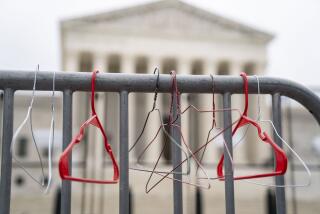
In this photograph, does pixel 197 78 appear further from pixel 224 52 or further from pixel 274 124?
pixel 224 52

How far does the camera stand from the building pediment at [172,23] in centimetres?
2927

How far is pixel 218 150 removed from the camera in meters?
29.8

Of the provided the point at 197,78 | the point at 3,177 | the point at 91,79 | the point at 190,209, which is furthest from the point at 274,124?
the point at 190,209

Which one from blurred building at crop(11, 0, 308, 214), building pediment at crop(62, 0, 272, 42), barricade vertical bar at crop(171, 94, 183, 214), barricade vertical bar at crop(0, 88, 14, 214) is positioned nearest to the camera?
barricade vertical bar at crop(0, 88, 14, 214)

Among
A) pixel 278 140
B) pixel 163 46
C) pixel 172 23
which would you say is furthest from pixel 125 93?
pixel 172 23

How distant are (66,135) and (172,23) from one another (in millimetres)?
29865

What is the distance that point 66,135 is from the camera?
1470 millimetres

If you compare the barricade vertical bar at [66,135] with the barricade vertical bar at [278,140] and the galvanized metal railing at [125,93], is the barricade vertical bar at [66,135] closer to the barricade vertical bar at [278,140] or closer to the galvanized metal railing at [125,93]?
the galvanized metal railing at [125,93]

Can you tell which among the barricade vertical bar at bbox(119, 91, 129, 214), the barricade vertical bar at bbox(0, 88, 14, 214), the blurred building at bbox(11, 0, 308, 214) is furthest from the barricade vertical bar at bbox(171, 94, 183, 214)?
the blurred building at bbox(11, 0, 308, 214)

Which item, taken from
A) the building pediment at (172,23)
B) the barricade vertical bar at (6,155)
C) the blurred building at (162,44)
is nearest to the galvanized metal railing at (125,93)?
the barricade vertical bar at (6,155)

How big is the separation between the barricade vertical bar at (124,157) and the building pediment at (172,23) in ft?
93.2

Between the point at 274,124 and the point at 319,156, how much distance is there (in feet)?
99.0

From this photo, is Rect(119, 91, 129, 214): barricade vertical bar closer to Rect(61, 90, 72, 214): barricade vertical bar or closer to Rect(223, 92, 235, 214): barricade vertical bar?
Rect(61, 90, 72, 214): barricade vertical bar

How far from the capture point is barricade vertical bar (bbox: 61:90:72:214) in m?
1.43
